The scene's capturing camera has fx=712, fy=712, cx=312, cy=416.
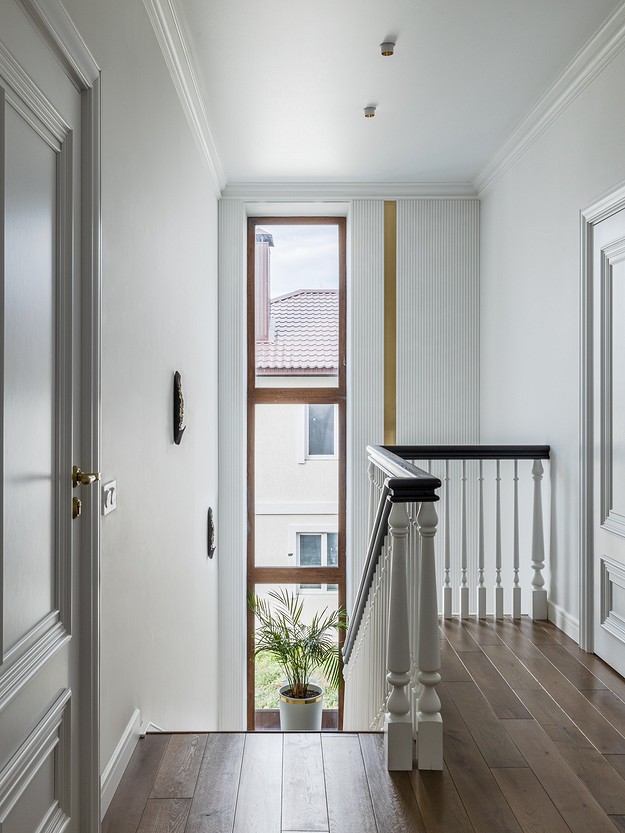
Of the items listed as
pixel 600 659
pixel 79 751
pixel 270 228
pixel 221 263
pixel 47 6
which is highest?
pixel 270 228

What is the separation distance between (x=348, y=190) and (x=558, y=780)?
4306 mm

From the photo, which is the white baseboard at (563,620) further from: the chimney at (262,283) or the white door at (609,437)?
the chimney at (262,283)

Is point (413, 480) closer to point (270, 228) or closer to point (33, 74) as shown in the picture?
point (33, 74)

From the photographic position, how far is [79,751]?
1717 mm

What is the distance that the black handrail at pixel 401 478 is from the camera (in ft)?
6.73

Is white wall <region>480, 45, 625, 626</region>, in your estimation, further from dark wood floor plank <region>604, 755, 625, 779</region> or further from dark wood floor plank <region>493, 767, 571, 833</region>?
dark wood floor plank <region>493, 767, 571, 833</region>

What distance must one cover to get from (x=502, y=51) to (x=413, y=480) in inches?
92.1

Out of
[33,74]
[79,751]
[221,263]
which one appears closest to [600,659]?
[79,751]

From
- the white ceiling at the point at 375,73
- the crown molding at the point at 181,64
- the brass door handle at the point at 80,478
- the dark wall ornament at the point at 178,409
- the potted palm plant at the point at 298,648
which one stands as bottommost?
the potted palm plant at the point at 298,648

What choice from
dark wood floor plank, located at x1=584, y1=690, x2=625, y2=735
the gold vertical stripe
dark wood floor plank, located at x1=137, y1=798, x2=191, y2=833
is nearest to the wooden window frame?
the gold vertical stripe

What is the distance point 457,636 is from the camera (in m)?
3.38

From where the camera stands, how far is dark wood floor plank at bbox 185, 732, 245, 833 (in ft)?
6.06

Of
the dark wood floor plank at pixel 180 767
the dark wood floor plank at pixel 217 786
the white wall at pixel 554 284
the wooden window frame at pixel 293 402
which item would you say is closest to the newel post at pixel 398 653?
the dark wood floor plank at pixel 217 786

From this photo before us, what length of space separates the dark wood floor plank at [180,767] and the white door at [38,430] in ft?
1.21
